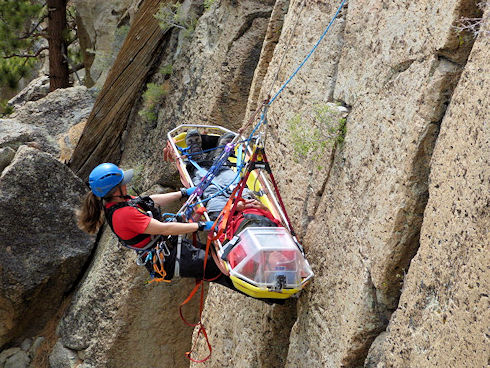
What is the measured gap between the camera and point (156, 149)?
9078 mm

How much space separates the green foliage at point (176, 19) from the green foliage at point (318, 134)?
4.14 metres

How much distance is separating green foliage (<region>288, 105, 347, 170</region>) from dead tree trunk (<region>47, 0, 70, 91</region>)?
8600mm

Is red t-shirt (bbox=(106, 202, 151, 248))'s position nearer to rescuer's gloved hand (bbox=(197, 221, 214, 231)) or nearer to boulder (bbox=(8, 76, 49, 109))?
rescuer's gloved hand (bbox=(197, 221, 214, 231))

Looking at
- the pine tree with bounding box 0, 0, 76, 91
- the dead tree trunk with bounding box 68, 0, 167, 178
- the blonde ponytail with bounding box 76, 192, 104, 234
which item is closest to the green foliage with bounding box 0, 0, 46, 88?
the pine tree with bounding box 0, 0, 76, 91

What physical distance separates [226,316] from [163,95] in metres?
4.38

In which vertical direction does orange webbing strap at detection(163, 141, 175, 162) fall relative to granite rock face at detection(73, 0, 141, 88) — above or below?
above

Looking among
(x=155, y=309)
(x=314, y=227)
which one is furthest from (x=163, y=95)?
(x=314, y=227)

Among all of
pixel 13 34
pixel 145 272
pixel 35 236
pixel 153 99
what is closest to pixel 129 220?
pixel 145 272

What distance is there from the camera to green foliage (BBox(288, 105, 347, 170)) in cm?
493

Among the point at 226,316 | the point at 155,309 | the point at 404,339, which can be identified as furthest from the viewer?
the point at 155,309

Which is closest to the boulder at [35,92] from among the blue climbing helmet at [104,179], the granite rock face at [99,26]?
the granite rock face at [99,26]

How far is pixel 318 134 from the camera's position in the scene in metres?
5.12

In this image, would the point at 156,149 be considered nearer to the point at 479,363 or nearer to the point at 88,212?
the point at 88,212

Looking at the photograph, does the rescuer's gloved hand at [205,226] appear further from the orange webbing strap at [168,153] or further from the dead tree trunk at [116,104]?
the dead tree trunk at [116,104]
